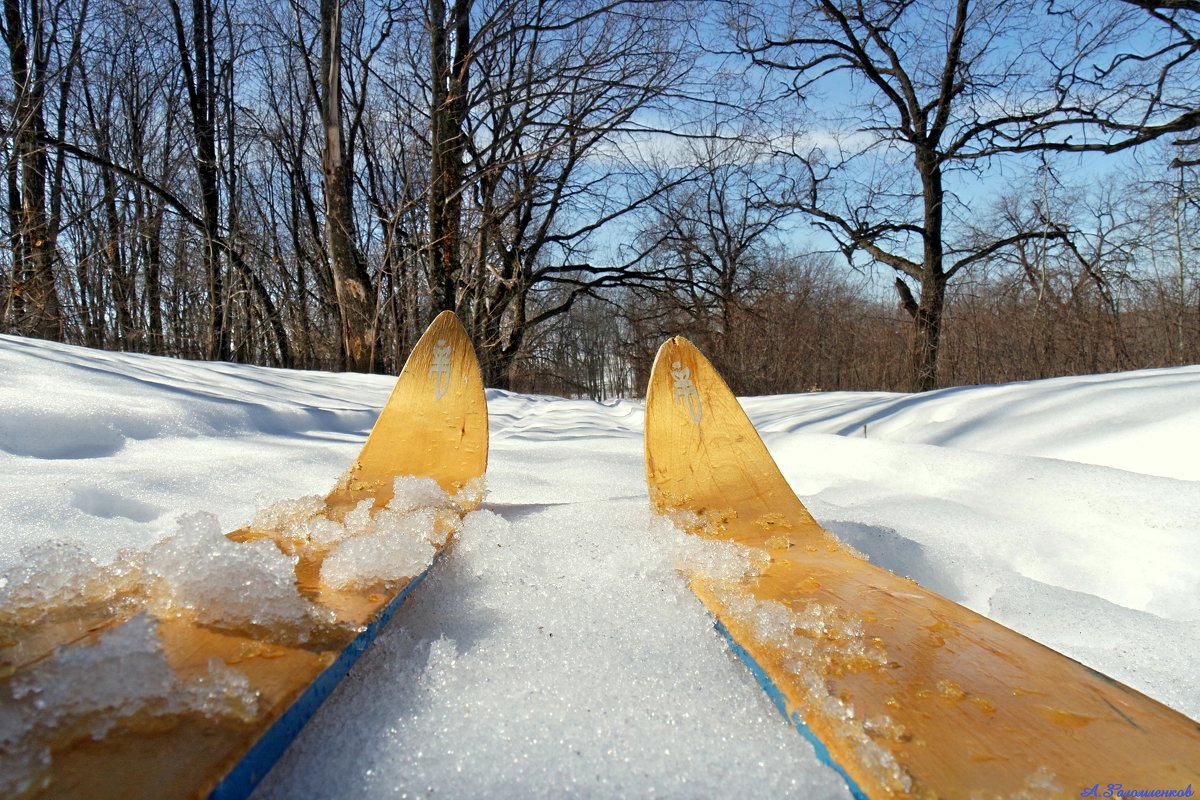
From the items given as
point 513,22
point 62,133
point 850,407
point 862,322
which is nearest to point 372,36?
point 513,22

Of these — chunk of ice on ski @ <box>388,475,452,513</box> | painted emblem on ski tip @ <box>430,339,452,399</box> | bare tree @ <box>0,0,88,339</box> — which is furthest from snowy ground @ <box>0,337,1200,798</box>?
bare tree @ <box>0,0,88,339</box>

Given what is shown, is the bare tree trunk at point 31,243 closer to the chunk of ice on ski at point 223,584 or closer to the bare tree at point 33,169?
the bare tree at point 33,169

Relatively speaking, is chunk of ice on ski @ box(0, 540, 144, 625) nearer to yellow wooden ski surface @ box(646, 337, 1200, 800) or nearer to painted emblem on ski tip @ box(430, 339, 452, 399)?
yellow wooden ski surface @ box(646, 337, 1200, 800)

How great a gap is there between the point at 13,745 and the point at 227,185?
10650 millimetres

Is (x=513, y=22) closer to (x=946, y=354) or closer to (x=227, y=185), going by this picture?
(x=227, y=185)

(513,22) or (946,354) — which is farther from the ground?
(513,22)

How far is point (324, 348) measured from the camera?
412 inches

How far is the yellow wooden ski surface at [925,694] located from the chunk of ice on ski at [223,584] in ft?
1.52

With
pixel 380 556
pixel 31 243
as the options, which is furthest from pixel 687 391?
pixel 31 243

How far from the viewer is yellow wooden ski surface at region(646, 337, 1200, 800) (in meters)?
0.43

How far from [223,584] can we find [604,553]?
1.65 ft

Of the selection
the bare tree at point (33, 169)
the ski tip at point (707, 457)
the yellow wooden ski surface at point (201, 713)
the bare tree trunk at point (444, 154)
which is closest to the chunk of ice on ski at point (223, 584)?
the yellow wooden ski surface at point (201, 713)

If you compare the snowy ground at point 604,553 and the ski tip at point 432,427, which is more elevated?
the ski tip at point 432,427

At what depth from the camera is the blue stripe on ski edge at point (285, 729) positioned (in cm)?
40
